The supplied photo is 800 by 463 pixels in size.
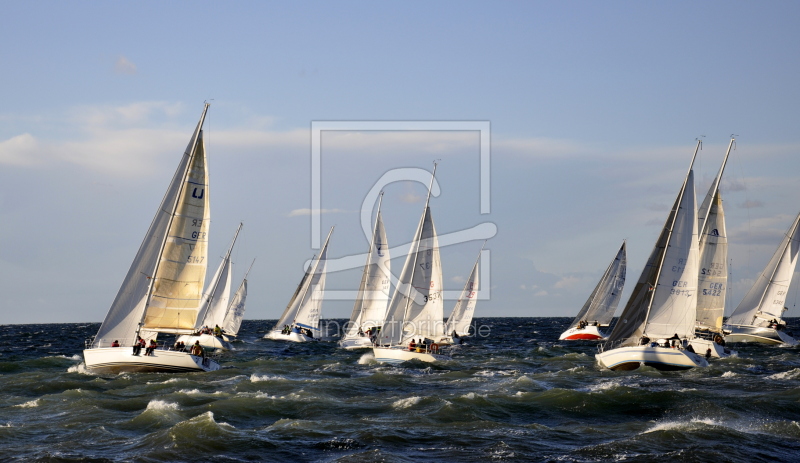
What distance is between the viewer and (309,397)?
34500mm

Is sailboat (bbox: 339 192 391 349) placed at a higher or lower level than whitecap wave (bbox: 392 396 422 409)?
higher

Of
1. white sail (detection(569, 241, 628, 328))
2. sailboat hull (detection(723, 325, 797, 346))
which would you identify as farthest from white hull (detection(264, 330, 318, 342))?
sailboat hull (detection(723, 325, 797, 346))

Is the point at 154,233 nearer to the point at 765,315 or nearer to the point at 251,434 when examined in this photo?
the point at 251,434

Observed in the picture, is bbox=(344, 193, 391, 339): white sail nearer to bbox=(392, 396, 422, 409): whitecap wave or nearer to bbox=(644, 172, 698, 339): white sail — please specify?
bbox=(644, 172, 698, 339): white sail

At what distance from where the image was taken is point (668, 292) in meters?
45.5

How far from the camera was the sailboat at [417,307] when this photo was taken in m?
50.0

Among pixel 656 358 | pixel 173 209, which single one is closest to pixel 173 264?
pixel 173 209

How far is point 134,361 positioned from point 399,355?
56.2 ft

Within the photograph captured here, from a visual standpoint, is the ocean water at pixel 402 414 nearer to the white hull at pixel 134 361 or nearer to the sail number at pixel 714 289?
the white hull at pixel 134 361

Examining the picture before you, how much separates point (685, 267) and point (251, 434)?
29.5 m

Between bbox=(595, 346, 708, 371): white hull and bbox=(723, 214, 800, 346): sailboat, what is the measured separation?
1194 inches

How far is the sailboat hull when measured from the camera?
69562 mm

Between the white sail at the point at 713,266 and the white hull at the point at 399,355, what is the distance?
70.3 ft

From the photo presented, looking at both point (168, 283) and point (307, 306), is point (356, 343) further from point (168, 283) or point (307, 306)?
point (168, 283)
